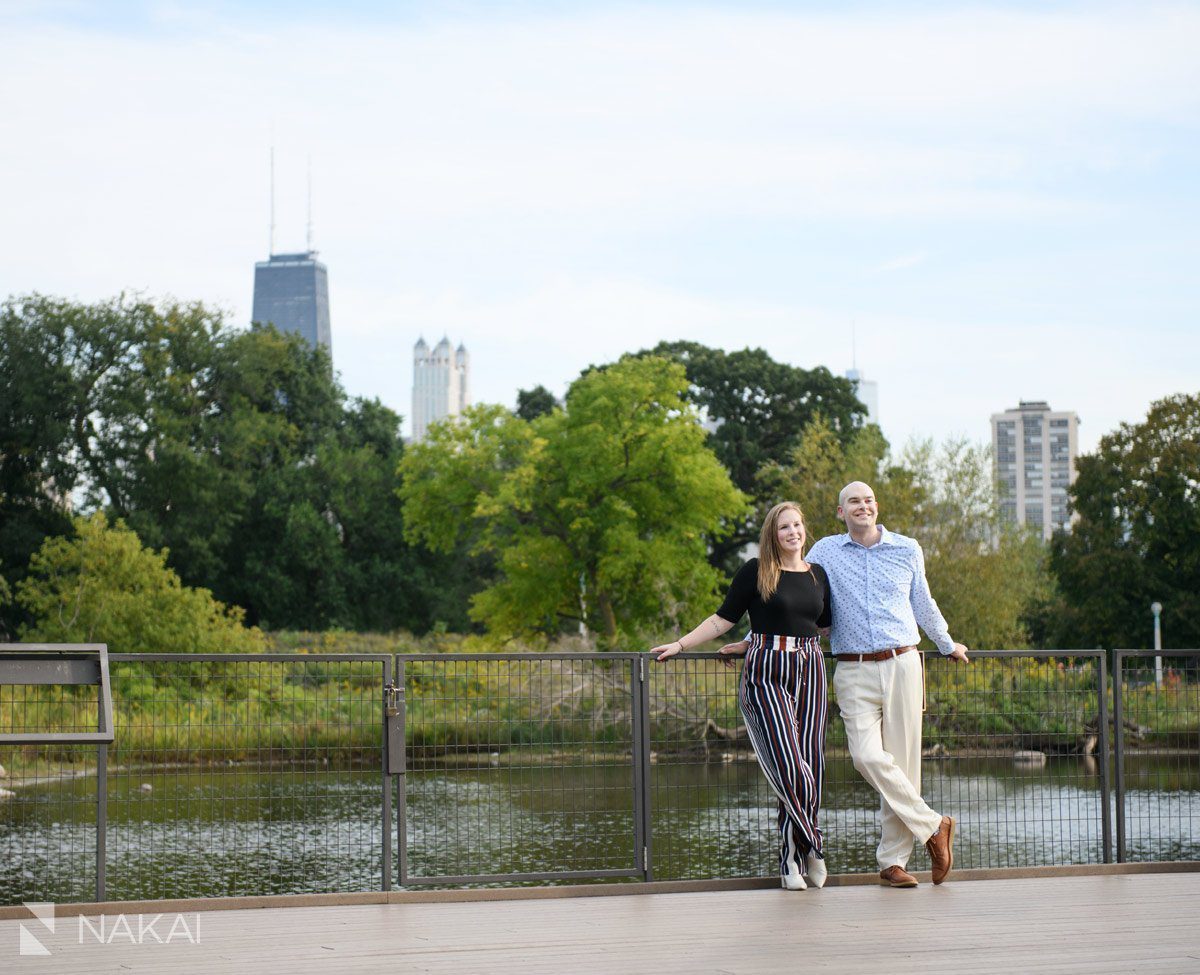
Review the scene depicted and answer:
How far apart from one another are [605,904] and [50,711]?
2864 mm

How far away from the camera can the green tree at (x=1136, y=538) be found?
128 ft

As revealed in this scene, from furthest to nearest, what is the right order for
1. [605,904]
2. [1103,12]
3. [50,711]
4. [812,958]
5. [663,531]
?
[663,531]
[1103,12]
[50,711]
[605,904]
[812,958]

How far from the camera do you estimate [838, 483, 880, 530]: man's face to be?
676 centimetres

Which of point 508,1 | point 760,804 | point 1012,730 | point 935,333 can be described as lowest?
point 760,804

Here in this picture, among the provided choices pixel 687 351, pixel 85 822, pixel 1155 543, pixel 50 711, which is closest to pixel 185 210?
pixel 687 351

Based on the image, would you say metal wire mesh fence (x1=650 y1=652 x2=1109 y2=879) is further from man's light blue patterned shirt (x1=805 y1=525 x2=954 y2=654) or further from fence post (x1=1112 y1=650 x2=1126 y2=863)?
man's light blue patterned shirt (x1=805 y1=525 x2=954 y2=654)

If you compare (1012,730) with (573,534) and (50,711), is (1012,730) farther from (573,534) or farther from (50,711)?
(573,534)

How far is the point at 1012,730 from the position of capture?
7762 mm

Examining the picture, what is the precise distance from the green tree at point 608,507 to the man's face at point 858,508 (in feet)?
89.0

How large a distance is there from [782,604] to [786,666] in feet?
0.91

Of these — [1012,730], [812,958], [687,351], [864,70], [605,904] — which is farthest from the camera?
[687,351]

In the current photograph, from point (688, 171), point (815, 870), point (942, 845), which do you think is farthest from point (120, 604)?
point (942, 845)

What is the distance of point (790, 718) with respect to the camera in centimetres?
669

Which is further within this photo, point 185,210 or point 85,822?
point 185,210
